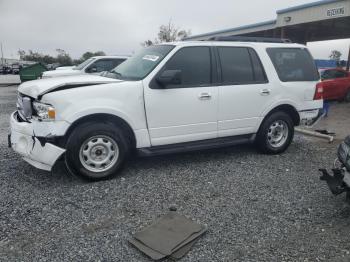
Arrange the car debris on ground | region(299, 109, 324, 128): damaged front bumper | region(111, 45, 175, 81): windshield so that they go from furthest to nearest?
region(299, 109, 324, 128): damaged front bumper
region(111, 45, 175, 81): windshield
the car debris on ground

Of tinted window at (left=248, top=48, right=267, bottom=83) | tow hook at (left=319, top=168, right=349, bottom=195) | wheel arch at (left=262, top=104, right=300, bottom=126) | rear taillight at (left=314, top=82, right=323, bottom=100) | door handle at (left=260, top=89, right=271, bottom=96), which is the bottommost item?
tow hook at (left=319, top=168, right=349, bottom=195)

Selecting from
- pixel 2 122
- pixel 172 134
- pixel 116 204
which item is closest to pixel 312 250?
pixel 116 204

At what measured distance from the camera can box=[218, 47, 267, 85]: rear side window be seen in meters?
5.08

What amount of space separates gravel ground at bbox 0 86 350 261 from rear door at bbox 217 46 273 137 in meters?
0.64

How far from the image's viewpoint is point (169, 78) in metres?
4.37

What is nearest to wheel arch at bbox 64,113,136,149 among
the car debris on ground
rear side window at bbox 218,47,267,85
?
the car debris on ground

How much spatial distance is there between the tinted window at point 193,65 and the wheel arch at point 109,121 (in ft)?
3.25

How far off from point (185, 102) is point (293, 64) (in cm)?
237

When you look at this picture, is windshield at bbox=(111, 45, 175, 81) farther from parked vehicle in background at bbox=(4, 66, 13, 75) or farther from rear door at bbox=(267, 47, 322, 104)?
parked vehicle in background at bbox=(4, 66, 13, 75)

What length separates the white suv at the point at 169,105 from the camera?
4047mm

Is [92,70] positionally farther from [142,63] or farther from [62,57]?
[62,57]

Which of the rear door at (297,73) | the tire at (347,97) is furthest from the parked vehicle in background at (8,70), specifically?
the rear door at (297,73)

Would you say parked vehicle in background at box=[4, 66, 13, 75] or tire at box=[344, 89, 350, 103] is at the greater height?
parked vehicle in background at box=[4, 66, 13, 75]

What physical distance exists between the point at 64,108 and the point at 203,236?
2.25 m
